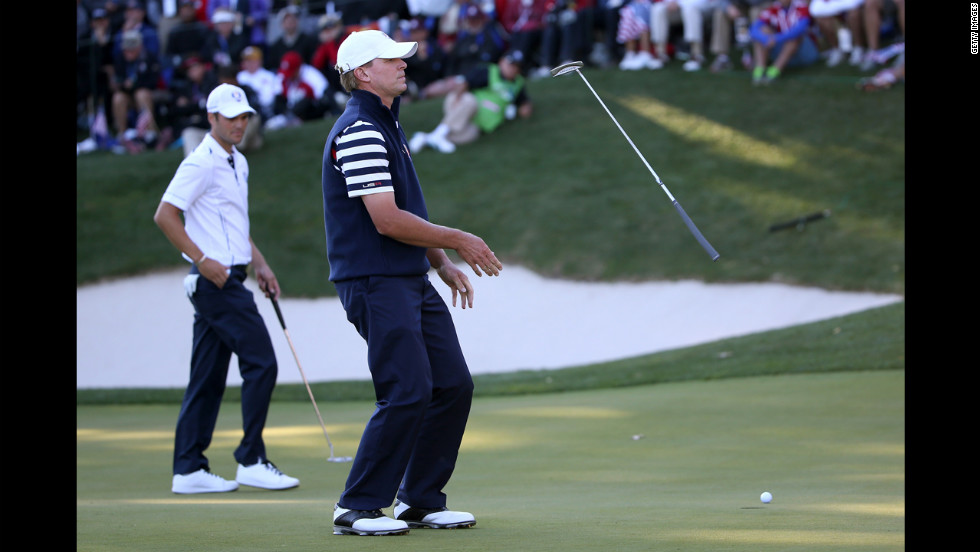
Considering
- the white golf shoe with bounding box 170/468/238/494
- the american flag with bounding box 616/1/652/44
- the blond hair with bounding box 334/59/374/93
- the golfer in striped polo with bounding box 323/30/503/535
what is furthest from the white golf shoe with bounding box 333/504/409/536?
the american flag with bounding box 616/1/652/44

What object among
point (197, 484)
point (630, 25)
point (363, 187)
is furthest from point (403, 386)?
point (630, 25)

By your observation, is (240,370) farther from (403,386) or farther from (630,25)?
(630,25)

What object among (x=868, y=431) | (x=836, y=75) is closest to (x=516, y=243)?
(x=836, y=75)

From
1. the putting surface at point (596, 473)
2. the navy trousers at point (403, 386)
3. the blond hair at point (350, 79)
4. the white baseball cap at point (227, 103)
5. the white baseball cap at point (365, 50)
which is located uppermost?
the white baseball cap at point (365, 50)

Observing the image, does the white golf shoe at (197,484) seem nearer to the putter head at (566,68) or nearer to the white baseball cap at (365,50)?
the white baseball cap at (365,50)

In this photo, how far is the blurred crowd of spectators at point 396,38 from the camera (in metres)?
17.9

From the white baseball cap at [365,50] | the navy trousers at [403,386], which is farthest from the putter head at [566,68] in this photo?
the navy trousers at [403,386]

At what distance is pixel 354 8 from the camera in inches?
780

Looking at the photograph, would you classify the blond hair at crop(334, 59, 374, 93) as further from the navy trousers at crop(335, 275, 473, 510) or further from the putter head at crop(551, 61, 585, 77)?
the putter head at crop(551, 61, 585, 77)

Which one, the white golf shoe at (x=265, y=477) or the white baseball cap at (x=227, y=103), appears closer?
the white golf shoe at (x=265, y=477)

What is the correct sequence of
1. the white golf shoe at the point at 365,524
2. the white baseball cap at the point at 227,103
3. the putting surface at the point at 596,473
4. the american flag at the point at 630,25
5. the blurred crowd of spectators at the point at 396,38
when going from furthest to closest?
the american flag at the point at 630,25 < the blurred crowd of spectators at the point at 396,38 < the white baseball cap at the point at 227,103 < the white golf shoe at the point at 365,524 < the putting surface at the point at 596,473

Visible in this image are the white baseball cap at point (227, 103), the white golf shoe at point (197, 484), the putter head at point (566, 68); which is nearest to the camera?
the putter head at point (566, 68)

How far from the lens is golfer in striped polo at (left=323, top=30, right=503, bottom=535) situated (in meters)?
4.00
